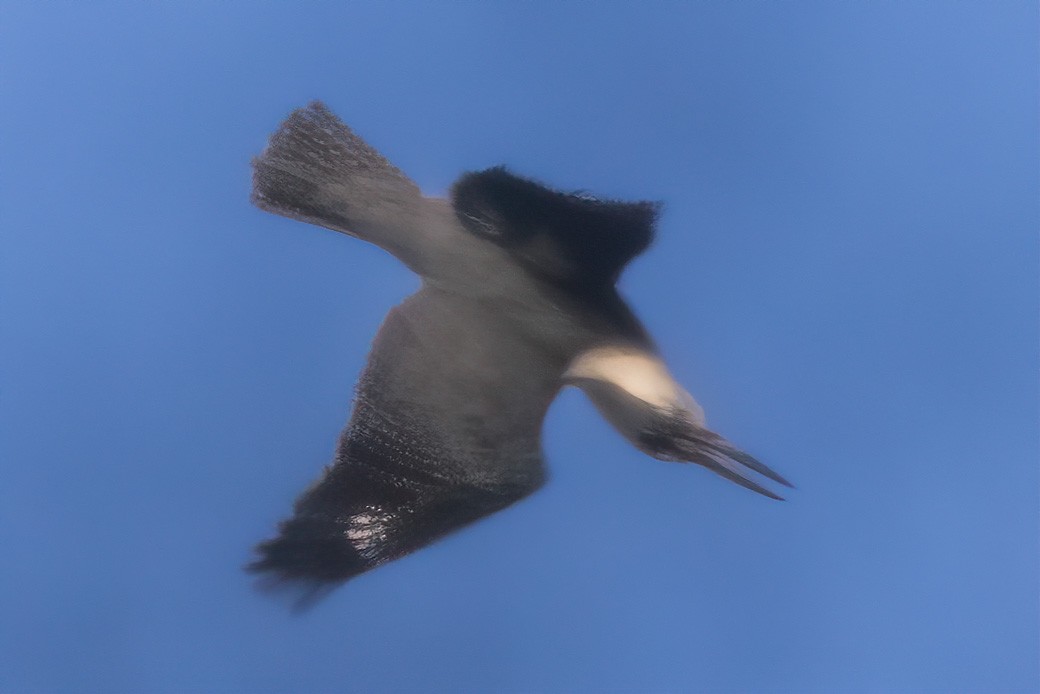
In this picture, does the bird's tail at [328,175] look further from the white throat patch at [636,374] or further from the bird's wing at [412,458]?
the white throat patch at [636,374]

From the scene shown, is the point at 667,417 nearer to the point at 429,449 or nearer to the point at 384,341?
the point at 429,449

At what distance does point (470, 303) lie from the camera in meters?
1.22

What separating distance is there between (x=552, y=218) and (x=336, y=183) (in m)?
0.43

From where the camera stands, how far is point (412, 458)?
47.3 inches

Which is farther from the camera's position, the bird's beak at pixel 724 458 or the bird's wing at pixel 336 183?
the bird's wing at pixel 336 183

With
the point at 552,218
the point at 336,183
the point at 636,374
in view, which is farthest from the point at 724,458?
the point at 336,183

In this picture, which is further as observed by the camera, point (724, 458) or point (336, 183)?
point (336, 183)

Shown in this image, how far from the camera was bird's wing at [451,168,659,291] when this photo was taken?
1.14 metres

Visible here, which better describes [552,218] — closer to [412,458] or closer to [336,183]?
[336,183]

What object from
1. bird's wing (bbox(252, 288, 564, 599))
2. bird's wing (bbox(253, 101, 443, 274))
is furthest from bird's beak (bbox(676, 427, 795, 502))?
bird's wing (bbox(253, 101, 443, 274))

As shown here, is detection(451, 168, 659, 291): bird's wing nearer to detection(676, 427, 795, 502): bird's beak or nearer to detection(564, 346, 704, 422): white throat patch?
detection(564, 346, 704, 422): white throat patch

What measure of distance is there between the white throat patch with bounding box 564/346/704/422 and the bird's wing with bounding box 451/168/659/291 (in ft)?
0.59

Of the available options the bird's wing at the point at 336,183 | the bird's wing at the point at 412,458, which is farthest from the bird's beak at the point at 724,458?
the bird's wing at the point at 336,183

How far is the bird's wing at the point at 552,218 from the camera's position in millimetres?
1144
